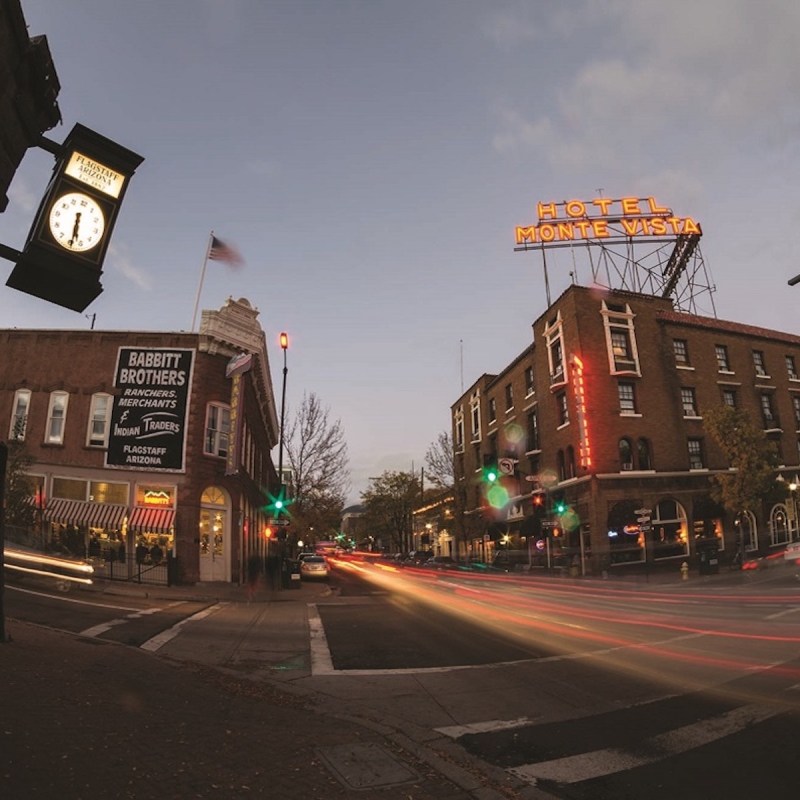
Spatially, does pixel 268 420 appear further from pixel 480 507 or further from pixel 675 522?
pixel 675 522

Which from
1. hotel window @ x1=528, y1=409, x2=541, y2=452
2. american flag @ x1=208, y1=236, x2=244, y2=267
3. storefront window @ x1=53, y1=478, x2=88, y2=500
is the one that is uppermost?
american flag @ x1=208, y1=236, x2=244, y2=267

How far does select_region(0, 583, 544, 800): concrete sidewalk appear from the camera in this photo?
412cm

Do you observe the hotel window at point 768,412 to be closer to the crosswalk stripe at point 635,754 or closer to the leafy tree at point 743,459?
the leafy tree at point 743,459

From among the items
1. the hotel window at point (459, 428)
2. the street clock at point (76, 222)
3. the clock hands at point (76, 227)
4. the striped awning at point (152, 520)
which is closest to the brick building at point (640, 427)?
the striped awning at point (152, 520)

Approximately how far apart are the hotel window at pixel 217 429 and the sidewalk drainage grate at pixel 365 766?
2276 centimetres

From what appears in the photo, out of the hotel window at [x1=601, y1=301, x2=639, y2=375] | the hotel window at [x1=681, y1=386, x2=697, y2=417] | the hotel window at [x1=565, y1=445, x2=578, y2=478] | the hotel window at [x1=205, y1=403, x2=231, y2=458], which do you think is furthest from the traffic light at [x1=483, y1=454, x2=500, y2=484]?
the hotel window at [x1=681, y1=386, x2=697, y2=417]

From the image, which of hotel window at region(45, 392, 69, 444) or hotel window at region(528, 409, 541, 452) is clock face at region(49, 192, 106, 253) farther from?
hotel window at region(528, 409, 541, 452)

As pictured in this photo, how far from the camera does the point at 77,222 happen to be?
17.0 ft

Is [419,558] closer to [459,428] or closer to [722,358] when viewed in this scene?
[459,428]

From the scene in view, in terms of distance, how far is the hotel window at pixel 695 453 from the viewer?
123 ft

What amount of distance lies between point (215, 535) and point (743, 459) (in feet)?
90.5

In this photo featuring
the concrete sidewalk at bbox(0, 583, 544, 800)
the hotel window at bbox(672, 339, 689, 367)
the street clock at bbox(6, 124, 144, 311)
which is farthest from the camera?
the hotel window at bbox(672, 339, 689, 367)

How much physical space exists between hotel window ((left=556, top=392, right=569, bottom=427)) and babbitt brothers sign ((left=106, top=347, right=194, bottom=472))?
2406 cm

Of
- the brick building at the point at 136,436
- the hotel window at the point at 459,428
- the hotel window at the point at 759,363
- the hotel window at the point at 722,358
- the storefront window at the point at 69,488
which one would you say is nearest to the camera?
the brick building at the point at 136,436
